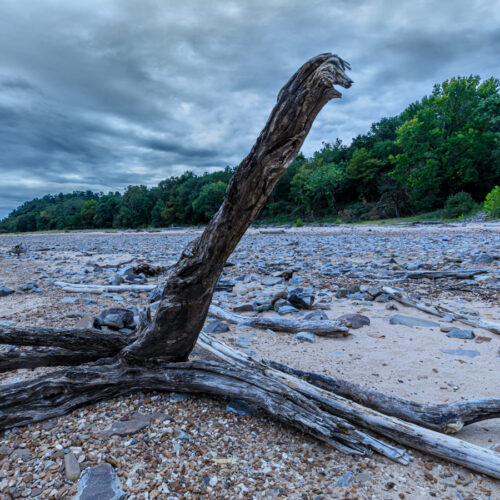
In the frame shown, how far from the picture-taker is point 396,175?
111 ft

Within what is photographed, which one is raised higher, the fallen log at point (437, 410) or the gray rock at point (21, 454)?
the gray rock at point (21, 454)

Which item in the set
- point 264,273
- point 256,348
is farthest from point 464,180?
point 256,348

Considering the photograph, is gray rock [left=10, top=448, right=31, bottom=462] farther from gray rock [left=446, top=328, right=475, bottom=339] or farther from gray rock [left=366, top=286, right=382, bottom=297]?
gray rock [left=366, top=286, right=382, bottom=297]

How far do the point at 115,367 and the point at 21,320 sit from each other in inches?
99.7

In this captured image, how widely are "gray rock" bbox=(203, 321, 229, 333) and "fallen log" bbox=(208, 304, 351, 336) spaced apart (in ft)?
0.72

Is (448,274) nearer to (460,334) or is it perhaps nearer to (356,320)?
(460,334)

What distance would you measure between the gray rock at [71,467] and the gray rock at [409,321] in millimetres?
3190

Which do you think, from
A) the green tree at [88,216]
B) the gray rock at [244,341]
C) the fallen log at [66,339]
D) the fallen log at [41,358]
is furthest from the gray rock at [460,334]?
the green tree at [88,216]

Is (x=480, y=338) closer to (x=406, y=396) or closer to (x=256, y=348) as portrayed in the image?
(x=406, y=396)

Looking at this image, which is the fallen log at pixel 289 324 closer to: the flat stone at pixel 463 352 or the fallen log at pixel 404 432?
the flat stone at pixel 463 352

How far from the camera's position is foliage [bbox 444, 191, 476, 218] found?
23222mm

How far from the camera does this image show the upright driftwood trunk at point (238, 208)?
1.35m

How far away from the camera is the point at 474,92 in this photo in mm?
31172

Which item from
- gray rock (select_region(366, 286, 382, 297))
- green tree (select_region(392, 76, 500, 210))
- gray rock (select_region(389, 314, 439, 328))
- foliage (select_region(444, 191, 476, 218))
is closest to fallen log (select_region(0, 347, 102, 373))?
gray rock (select_region(389, 314, 439, 328))
